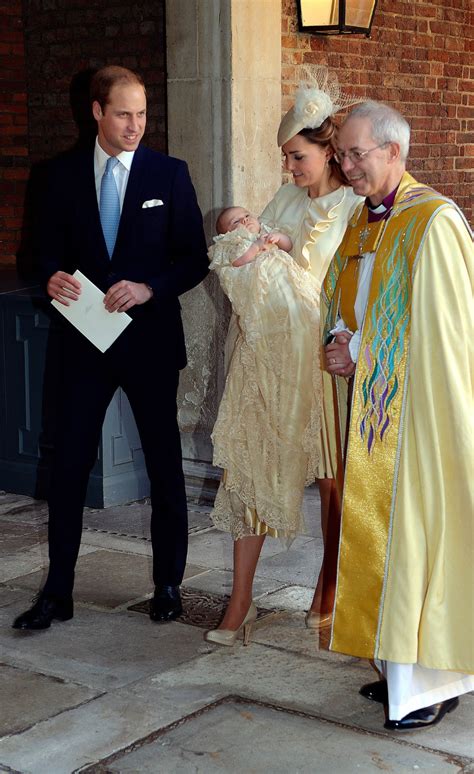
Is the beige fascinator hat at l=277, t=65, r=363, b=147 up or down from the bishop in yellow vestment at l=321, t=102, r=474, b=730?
up

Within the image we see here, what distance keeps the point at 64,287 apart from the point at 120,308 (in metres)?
0.23

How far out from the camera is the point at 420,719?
3629mm

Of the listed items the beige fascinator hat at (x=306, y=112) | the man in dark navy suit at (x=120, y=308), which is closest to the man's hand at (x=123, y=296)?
the man in dark navy suit at (x=120, y=308)

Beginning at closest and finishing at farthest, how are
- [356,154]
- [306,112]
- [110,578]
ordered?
[356,154], [306,112], [110,578]

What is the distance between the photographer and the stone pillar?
19.8ft

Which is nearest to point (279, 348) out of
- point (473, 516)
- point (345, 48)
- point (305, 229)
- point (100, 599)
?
point (305, 229)

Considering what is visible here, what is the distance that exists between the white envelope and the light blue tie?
173mm

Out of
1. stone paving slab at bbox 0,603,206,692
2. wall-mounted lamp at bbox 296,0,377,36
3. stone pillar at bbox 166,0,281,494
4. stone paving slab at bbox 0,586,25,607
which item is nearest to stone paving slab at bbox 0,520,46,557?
stone paving slab at bbox 0,586,25,607

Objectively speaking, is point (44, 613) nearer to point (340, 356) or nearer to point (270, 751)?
point (270, 751)

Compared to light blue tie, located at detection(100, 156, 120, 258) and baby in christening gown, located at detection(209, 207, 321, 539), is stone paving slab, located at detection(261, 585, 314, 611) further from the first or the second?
light blue tie, located at detection(100, 156, 120, 258)

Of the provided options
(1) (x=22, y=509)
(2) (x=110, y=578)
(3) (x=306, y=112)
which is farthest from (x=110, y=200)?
(1) (x=22, y=509)

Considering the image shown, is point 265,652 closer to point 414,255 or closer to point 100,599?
point 100,599

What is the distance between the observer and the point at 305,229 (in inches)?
174

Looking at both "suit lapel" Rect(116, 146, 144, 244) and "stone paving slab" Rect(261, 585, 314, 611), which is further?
"stone paving slab" Rect(261, 585, 314, 611)
